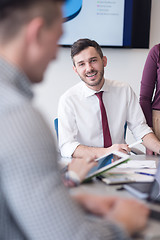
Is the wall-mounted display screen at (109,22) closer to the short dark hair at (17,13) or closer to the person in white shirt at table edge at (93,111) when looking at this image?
the person in white shirt at table edge at (93,111)

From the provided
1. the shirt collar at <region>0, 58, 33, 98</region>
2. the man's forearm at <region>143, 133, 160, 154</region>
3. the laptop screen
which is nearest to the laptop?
the laptop screen

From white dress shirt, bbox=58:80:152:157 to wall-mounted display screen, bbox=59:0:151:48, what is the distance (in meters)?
0.89

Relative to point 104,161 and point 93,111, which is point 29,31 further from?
point 93,111

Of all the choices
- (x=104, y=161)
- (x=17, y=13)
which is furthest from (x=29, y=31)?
(x=104, y=161)

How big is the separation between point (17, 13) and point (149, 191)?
0.86 m

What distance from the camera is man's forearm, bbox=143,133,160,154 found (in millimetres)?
2253

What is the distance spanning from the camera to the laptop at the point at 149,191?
1141 millimetres

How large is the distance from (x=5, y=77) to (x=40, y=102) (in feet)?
8.32

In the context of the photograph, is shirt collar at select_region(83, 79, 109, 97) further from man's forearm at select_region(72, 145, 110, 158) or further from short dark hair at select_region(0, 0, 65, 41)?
short dark hair at select_region(0, 0, 65, 41)

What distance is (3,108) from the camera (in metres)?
0.67

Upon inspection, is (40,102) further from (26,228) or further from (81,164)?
(26,228)

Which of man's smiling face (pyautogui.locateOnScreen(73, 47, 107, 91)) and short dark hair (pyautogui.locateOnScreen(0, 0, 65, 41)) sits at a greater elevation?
short dark hair (pyautogui.locateOnScreen(0, 0, 65, 41))

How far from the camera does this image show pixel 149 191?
4.13 ft

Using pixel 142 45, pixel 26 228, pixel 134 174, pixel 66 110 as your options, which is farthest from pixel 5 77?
pixel 142 45
